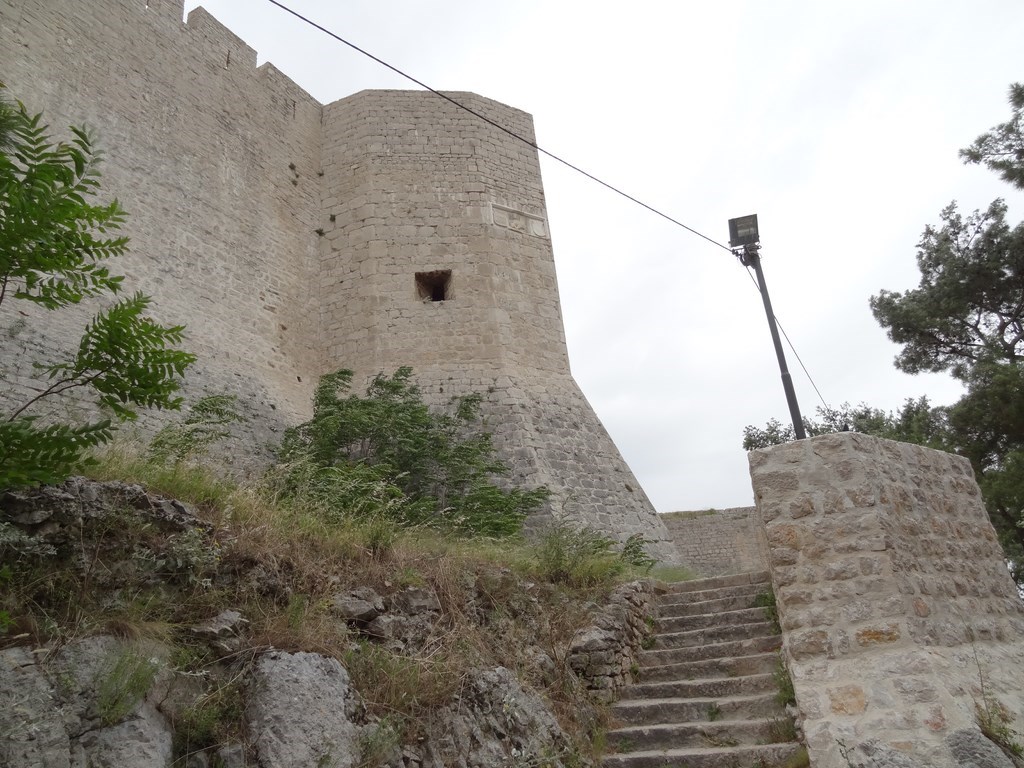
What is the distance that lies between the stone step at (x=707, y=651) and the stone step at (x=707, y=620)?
33 centimetres

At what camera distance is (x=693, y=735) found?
477cm

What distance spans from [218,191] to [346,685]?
862cm

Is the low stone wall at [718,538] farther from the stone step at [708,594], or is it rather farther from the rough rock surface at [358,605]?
the rough rock surface at [358,605]

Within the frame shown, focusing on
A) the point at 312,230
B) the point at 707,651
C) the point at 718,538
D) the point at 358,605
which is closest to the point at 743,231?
the point at 707,651

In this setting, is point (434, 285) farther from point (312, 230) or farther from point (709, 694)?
point (709, 694)

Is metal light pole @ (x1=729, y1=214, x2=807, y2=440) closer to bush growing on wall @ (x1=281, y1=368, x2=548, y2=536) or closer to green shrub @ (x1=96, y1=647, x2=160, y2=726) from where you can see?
bush growing on wall @ (x1=281, y1=368, x2=548, y2=536)

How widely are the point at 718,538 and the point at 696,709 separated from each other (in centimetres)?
1018

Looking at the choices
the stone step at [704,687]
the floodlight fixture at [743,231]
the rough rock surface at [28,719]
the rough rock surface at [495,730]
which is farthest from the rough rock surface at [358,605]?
the floodlight fixture at [743,231]

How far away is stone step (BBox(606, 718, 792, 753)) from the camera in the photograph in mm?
4617

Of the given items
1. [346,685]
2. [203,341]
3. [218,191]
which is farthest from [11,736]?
[218,191]

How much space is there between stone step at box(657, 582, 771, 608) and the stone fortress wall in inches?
106

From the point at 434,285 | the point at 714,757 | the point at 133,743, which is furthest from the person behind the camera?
the point at 434,285

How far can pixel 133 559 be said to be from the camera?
3.46m

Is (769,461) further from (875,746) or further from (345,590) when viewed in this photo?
(345,590)
